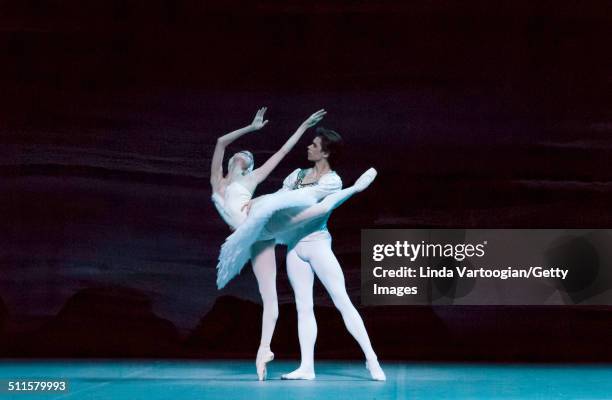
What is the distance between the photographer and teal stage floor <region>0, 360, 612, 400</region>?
231 inches

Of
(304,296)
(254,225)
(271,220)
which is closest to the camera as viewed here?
(254,225)

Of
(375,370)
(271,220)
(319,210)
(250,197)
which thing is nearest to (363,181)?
(319,210)

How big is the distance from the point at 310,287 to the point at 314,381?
1.85 feet

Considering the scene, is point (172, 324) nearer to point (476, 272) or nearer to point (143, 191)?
point (143, 191)

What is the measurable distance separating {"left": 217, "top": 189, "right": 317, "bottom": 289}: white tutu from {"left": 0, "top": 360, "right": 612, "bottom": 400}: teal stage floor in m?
0.70

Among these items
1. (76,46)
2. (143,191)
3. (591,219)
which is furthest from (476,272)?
(76,46)

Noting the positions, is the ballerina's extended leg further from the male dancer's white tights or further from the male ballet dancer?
the male dancer's white tights

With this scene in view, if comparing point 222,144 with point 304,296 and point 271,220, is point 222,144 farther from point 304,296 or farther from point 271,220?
point 304,296

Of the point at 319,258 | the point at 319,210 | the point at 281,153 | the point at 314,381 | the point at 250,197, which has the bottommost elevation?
the point at 314,381

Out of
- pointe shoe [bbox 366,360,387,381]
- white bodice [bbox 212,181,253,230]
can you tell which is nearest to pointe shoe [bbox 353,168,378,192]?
white bodice [bbox 212,181,253,230]

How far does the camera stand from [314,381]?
6.49 metres

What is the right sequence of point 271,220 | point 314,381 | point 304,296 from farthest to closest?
1. point 314,381
2. point 304,296
3. point 271,220

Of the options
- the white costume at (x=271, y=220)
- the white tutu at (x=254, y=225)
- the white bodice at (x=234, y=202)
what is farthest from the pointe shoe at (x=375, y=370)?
the white bodice at (x=234, y=202)

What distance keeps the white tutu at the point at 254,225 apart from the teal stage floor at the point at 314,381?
704 mm
